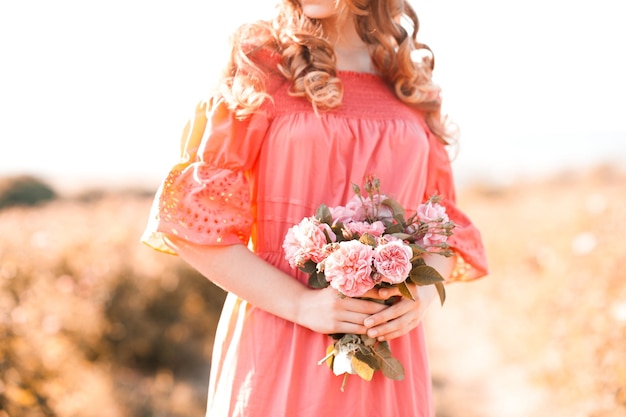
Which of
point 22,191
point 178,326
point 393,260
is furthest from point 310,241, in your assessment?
point 22,191

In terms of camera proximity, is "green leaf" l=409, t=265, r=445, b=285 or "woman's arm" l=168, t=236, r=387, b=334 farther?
"woman's arm" l=168, t=236, r=387, b=334

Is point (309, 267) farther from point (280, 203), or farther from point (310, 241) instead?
point (280, 203)

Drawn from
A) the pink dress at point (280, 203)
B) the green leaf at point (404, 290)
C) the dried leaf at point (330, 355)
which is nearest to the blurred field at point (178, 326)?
the pink dress at point (280, 203)

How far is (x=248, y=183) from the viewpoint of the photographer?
1958 millimetres

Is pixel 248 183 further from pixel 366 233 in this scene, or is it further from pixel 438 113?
pixel 438 113

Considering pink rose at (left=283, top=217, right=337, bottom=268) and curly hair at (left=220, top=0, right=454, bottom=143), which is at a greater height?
curly hair at (left=220, top=0, right=454, bottom=143)

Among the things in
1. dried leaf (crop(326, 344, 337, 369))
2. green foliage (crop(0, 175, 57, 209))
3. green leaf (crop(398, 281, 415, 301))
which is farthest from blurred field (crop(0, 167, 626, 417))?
green foliage (crop(0, 175, 57, 209))

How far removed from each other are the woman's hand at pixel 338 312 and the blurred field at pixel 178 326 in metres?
1.83

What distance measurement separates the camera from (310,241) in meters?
1.67

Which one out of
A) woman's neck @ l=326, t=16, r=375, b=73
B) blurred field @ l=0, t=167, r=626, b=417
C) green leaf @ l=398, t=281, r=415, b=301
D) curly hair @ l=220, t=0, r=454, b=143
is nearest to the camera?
green leaf @ l=398, t=281, r=415, b=301

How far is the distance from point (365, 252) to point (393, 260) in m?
0.07

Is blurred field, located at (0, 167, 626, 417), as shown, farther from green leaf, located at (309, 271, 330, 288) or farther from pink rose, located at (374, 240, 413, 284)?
pink rose, located at (374, 240, 413, 284)

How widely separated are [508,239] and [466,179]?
11.0 m

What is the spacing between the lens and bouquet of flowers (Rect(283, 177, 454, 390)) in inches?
63.9
